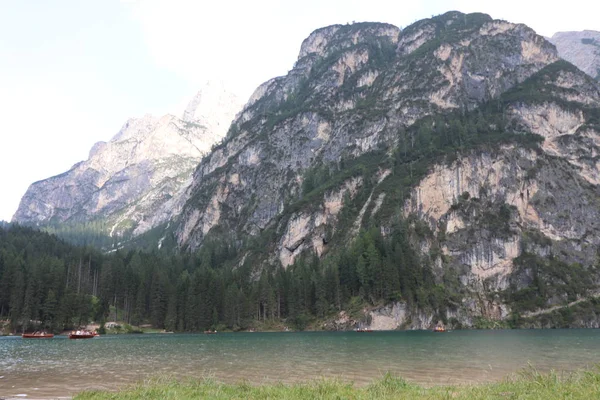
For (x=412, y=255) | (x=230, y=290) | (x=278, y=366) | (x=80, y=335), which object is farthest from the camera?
(x=412, y=255)

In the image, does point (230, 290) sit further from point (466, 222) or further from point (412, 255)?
point (466, 222)

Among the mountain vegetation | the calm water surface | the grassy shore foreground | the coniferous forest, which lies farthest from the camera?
the mountain vegetation

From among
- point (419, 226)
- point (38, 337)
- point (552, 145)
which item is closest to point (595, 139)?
point (552, 145)

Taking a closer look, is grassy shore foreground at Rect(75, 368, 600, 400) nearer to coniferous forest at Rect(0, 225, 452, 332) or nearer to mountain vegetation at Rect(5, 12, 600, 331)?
mountain vegetation at Rect(5, 12, 600, 331)

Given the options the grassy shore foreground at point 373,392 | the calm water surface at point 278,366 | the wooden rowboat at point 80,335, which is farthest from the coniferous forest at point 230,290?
the grassy shore foreground at point 373,392

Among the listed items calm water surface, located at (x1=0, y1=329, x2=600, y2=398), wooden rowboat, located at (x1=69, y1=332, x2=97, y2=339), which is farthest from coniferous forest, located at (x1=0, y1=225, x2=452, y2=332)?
calm water surface, located at (x1=0, y1=329, x2=600, y2=398)

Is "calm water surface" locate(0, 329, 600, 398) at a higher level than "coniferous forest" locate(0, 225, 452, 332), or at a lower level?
lower

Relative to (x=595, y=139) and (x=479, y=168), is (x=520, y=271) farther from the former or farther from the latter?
(x=595, y=139)

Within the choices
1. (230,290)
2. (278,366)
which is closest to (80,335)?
(230,290)

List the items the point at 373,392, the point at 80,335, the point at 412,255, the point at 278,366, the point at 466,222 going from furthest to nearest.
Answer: the point at 466,222 → the point at 412,255 → the point at 80,335 → the point at 278,366 → the point at 373,392

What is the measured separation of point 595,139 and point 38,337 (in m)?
205

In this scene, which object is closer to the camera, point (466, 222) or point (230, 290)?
point (230, 290)

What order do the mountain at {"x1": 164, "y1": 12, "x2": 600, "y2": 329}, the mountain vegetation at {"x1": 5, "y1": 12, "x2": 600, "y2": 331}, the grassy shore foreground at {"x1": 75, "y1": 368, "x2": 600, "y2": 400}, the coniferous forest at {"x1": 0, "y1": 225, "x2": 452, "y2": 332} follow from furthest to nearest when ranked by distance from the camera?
the mountain at {"x1": 164, "y1": 12, "x2": 600, "y2": 329}
the mountain vegetation at {"x1": 5, "y1": 12, "x2": 600, "y2": 331}
the coniferous forest at {"x1": 0, "y1": 225, "x2": 452, "y2": 332}
the grassy shore foreground at {"x1": 75, "y1": 368, "x2": 600, "y2": 400}

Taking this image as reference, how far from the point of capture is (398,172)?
578 feet
